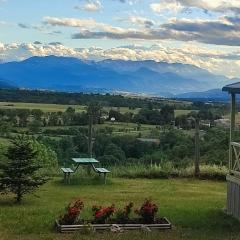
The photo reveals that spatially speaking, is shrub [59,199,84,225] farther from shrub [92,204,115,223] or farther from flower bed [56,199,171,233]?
shrub [92,204,115,223]

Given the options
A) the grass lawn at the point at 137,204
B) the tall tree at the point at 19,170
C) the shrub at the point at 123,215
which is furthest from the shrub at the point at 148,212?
the tall tree at the point at 19,170

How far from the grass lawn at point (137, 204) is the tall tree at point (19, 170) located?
39cm

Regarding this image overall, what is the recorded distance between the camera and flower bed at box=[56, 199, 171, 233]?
9.61 m

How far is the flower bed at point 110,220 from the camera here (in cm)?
961

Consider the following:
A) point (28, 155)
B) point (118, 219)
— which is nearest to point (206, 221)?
point (118, 219)

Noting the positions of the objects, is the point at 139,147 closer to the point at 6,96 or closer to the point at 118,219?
the point at 118,219

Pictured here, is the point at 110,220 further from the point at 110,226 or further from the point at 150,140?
the point at 150,140

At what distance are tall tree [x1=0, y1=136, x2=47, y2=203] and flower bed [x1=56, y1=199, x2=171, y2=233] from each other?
2.34 m

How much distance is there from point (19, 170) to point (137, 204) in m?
2.80

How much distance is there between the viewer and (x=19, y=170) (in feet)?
39.7

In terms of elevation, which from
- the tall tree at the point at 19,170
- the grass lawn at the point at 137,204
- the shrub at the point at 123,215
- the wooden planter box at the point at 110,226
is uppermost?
the tall tree at the point at 19,170

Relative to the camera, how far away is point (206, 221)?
10.9 m

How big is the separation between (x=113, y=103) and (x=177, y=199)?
45390 millimetres

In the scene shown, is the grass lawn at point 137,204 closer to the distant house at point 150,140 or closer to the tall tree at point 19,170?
the tall tree at point 19,170
